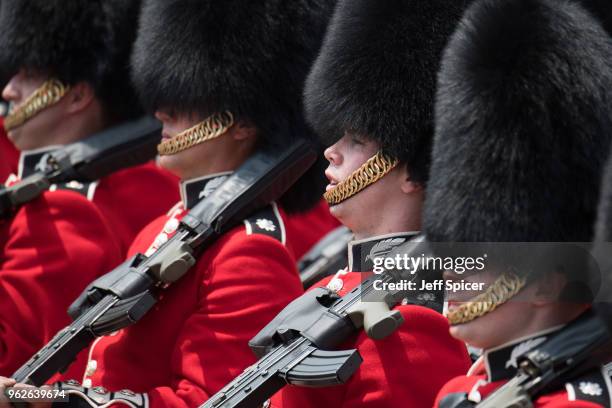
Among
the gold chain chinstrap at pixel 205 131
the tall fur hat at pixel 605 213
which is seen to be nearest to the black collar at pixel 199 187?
the gold chain chinstrap at pixel 205 131

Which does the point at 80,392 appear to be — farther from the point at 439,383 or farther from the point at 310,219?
the point at 310,219

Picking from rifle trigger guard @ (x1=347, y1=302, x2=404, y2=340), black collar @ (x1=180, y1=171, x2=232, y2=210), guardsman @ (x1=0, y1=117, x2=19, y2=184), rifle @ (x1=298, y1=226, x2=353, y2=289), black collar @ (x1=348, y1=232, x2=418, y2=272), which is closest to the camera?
rifle trigger guard @ (x1=347, y1=302, x2=404, y2=340)

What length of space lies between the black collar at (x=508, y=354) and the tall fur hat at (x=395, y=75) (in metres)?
0.57

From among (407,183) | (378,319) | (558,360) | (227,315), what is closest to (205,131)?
(227,315)

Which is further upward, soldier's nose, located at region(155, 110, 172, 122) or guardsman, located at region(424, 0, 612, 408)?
guardsman, located at region(424, 0, 612, 408)

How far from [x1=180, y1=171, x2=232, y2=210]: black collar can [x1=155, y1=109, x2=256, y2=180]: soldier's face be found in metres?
0.02

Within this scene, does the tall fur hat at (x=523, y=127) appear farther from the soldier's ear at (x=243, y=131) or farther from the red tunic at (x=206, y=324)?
the soldier's ear at (x=243, y=131)

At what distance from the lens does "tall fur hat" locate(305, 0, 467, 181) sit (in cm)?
311

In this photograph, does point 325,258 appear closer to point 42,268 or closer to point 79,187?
point 79,187

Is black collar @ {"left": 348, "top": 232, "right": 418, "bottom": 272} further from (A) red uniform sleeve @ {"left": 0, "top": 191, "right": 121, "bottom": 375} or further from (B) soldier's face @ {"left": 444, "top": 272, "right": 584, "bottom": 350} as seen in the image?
(A) red uniform sleeve @ {"left": 0, "top": 191, "right": 121, "bottom": 375}

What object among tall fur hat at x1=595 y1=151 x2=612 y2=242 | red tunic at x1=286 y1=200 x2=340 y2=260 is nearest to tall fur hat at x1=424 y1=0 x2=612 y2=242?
tall fur hat at x1=595 y1=151 x2=612 y2=242

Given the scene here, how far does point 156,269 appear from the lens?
3.57 meters

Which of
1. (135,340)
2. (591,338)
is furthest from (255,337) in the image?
(591,338)

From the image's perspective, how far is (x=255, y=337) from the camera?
3.19 m
